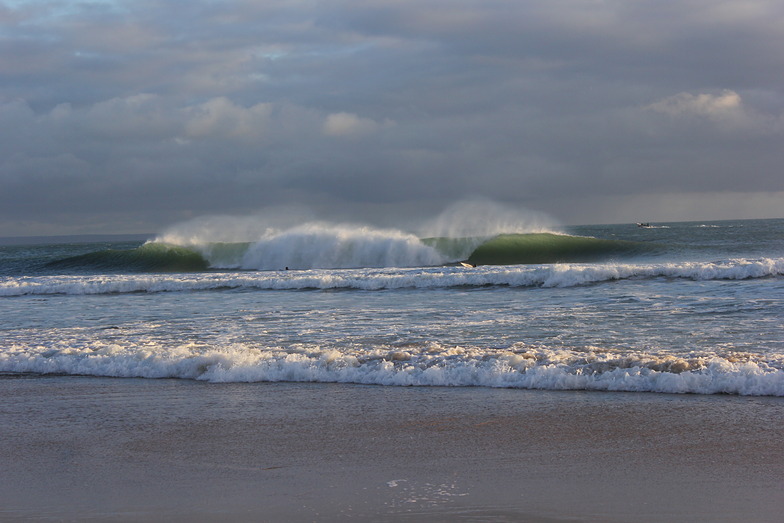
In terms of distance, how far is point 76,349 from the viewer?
862 centimetres

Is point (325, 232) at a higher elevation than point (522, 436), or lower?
higher

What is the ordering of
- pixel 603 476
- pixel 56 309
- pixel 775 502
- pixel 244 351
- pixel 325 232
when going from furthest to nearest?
pixel 325 232 → pixel 56 309 → pixel 244 351 → pixel 603 476 → pixel 775 502

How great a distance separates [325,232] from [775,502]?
28.2m

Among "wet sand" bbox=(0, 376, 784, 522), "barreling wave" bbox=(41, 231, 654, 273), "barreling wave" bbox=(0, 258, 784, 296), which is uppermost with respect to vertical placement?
"barreling wave" bbox=(41, 231, 654, 273)

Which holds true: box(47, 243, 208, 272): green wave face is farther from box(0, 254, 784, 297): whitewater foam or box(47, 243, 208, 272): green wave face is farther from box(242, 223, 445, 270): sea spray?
box(0, 254, 784, 297): whitewater foam

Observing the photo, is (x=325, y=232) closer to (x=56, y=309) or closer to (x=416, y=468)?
(x=56, y=309)

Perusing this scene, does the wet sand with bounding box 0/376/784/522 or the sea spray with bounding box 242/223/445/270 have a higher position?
the sea spray with bounding box 242/223/445/270

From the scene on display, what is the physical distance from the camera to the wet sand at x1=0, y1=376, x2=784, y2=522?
362 cm

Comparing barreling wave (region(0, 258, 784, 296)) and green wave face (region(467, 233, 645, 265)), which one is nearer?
barreling wave (region(0, 258, 784, 296))

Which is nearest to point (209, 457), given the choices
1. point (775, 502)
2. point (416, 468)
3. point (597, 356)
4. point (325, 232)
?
point (416, 468)

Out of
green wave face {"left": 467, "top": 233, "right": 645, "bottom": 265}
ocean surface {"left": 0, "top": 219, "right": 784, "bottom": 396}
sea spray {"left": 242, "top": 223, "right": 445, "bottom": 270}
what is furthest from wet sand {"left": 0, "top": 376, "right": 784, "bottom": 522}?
green wave face {"left": 467, "top": 233, "right": 645, "bottom": 265}

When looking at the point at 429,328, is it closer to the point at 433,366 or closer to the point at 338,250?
the point at 433,366

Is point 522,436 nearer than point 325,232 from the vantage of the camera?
Yes

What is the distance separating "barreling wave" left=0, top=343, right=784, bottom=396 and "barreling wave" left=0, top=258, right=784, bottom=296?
8962 mm
